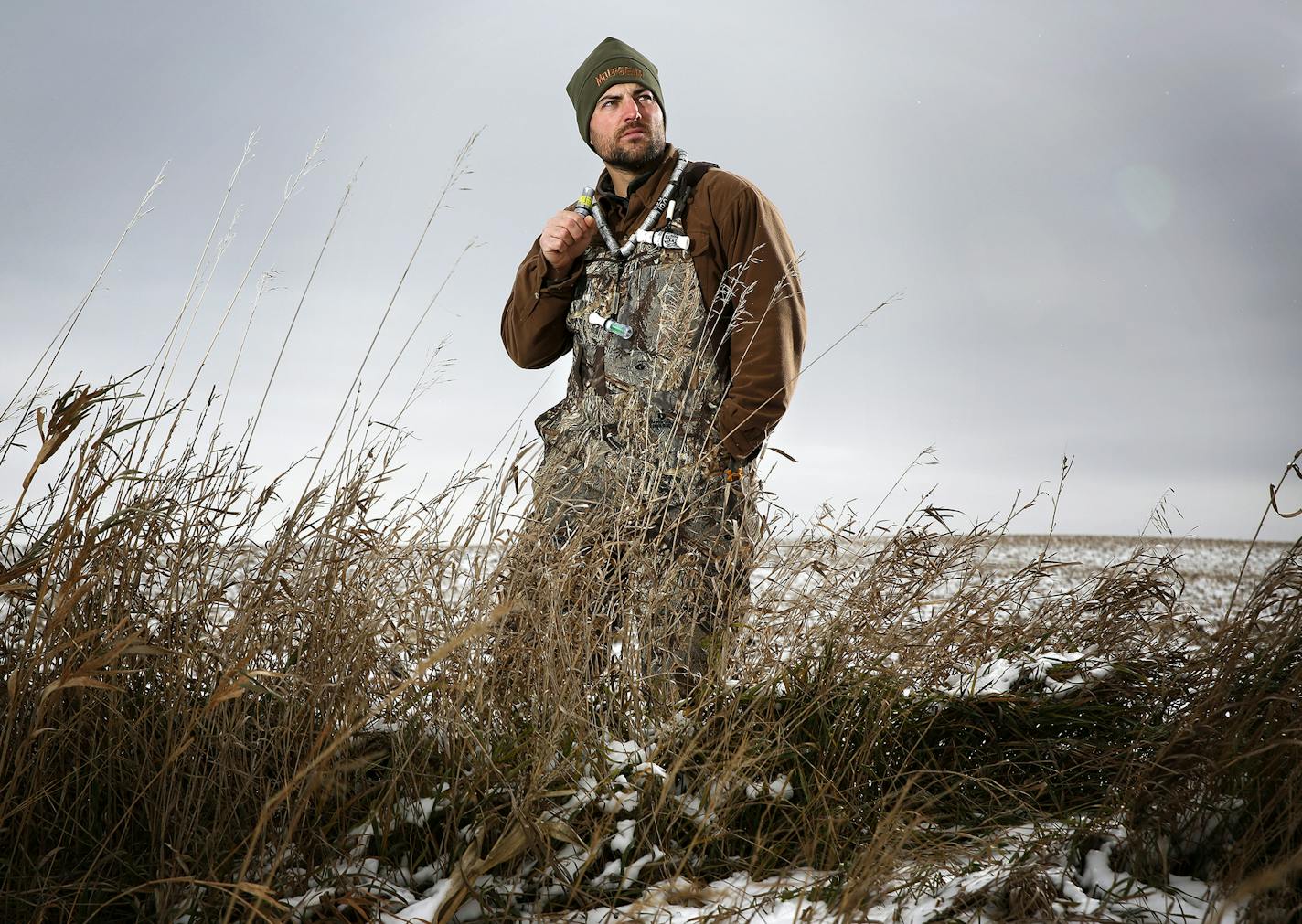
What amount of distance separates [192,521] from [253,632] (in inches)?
15.7

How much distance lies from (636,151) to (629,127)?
12 centimetres

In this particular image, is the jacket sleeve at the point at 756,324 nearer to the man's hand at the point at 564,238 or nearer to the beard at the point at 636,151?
the beard at the point at 636,151

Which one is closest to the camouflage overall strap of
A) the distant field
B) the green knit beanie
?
the green knit beanie

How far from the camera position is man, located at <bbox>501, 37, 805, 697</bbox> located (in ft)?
11.6

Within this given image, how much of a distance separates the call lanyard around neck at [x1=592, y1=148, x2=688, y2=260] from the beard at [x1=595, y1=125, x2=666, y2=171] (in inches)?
4.9

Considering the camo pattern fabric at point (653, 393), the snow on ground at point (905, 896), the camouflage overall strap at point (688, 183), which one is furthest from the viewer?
the camouflage overall strap at point (688, 183)

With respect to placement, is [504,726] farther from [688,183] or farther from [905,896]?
[688,183]

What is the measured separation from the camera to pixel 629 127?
13.5ft

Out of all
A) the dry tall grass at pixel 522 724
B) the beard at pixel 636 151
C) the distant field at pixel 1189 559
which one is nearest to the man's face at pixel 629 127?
the beard at pixel 636 151

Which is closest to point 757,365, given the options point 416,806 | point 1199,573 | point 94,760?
point 416,806

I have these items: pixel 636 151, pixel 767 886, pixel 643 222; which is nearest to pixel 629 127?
pixel 636 151

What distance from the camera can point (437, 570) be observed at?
238 cm

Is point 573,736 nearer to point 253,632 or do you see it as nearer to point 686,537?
point 253,632

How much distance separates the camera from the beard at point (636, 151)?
4.11 meters
